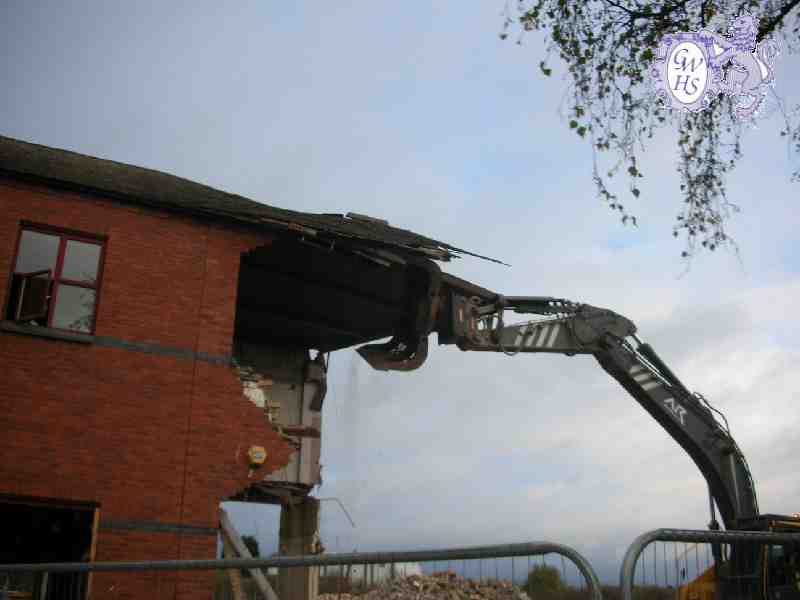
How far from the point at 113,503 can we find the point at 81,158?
816cm

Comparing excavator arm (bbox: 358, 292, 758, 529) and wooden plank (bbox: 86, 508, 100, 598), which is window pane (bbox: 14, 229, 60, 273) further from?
excavator arm (bbox: 358, 292, 758, 529)

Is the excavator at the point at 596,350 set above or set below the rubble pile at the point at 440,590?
above

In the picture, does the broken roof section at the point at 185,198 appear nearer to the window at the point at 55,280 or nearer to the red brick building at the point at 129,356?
the red brick building at the point at 129,356

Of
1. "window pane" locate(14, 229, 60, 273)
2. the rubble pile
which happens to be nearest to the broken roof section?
"window pane" locate(14, 229, 60, 273)

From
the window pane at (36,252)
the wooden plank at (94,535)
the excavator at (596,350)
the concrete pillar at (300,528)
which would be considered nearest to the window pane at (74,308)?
the window pane at (36,252)

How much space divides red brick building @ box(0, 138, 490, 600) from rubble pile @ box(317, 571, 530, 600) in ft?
19.6

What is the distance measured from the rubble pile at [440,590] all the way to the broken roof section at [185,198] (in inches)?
321

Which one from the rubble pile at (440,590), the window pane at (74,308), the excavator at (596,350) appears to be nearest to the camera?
the rubble pile at (440,590)

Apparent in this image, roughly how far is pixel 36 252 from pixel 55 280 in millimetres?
586

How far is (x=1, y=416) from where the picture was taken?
44.4 feet

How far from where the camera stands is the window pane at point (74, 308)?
1452 cm

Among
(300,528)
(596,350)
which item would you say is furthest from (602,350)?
(300,528)

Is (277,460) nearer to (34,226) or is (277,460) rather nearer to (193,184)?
(34,226)

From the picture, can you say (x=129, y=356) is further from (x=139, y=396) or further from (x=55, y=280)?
(x=55, y=280)
